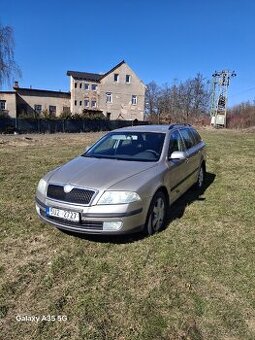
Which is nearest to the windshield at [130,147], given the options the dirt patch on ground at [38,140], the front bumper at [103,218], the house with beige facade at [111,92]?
the front bumper at [103,218]

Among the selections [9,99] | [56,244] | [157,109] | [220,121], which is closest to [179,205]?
[56,244]

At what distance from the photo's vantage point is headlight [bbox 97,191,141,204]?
4219 mm

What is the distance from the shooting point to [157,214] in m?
4.90

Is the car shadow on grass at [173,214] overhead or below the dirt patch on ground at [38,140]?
overhead

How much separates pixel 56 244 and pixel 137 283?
1.43 meters

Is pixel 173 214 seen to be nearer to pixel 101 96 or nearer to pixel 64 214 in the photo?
pixel 64 214

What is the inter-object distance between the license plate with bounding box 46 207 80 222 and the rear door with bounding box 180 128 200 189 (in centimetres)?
281

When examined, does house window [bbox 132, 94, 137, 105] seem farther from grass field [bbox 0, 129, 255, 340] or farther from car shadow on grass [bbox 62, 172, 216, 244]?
grass field [bbox 0, 129, 255, 340]

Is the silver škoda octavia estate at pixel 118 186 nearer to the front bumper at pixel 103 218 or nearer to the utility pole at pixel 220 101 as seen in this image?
the front bumper at pixel 103 218

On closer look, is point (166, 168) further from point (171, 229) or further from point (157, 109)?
point (157, 109)

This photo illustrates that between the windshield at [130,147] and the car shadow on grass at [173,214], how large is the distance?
3.80ft

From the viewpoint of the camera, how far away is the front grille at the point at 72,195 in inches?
168

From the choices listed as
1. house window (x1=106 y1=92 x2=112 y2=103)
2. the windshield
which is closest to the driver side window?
the windshield

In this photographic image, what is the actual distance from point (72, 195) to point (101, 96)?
5614cm
